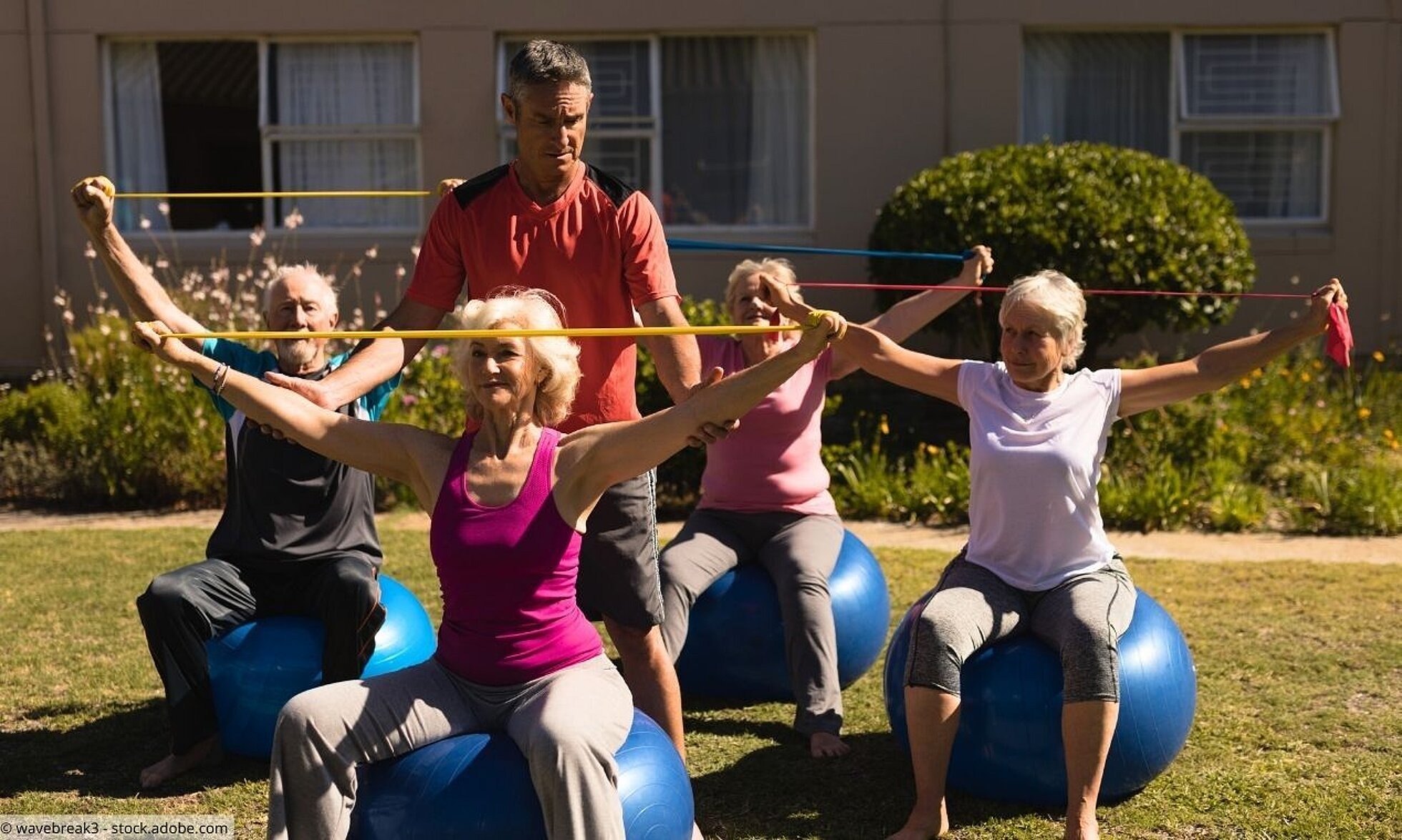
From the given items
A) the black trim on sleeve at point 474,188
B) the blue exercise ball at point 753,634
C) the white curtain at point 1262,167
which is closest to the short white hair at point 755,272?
the blue exercise ball at point 753,634

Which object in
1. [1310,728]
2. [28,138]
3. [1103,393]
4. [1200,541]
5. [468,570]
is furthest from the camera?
[28,138]

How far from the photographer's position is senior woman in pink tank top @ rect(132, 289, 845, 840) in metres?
3.24

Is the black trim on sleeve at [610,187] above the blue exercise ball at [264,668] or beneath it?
above

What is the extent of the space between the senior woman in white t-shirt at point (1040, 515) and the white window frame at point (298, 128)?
717 centimetres

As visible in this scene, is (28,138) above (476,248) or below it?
above

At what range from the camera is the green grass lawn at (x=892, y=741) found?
4.14 meters

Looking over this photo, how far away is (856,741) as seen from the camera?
482 cm

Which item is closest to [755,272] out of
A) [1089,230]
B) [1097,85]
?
[1089,230]

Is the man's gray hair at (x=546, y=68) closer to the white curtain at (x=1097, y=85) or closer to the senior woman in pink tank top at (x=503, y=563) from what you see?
the senior woman in pink tank top at (x=503, y=563)

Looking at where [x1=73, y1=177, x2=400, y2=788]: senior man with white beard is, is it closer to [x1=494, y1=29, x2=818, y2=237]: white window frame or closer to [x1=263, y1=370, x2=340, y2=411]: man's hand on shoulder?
[x1=263, y1=370, x2=340, y2=411]: man's hand on shoulder

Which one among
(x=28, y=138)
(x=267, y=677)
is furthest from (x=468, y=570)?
(x=28, y=138)

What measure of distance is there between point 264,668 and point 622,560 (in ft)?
4.09

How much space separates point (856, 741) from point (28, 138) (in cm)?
869

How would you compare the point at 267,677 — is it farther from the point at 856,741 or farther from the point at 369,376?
the point at 856,741
